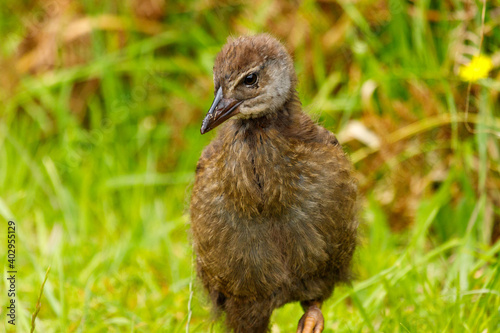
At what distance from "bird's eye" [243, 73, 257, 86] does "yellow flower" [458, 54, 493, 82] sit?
173cm

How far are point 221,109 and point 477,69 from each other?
6.52 ft

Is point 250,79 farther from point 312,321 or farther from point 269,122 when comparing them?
point 312,321

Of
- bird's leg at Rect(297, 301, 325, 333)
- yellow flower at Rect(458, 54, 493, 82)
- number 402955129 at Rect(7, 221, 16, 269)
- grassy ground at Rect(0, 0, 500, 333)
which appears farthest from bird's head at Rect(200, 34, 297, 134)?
number 402955129 at Rect(7, 221, 16, 269)

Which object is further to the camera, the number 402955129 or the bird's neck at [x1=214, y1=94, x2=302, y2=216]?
the number 402955129

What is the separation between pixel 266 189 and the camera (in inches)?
117

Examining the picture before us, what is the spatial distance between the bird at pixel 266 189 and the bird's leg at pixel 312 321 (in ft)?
0.57

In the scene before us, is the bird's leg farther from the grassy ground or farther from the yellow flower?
the yellow flower

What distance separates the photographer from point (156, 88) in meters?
6.07

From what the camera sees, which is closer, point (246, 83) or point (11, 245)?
point (246, 83)

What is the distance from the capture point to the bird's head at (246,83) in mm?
3000

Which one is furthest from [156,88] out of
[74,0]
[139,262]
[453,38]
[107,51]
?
[453,38]

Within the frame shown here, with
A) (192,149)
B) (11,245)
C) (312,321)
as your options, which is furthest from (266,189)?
(192,149)

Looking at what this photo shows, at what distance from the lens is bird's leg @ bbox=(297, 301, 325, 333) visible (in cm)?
332

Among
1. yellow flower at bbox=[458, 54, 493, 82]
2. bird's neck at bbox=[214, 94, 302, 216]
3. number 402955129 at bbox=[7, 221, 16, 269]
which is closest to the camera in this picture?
bird's neck at bbox=[214, 94, 302, 216]
